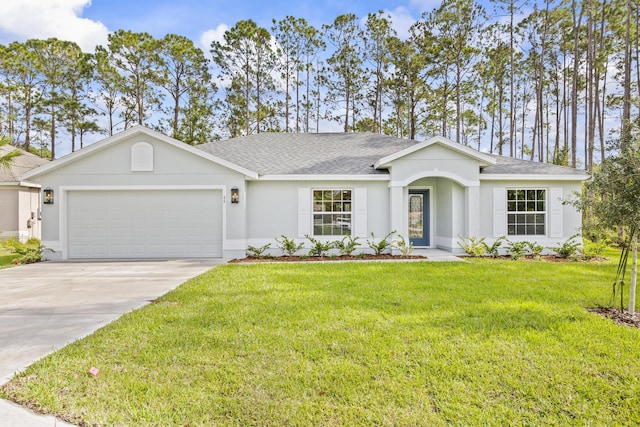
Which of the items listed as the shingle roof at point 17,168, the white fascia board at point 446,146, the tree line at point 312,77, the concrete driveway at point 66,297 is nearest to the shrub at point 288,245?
the concrete driveway at point 66,297

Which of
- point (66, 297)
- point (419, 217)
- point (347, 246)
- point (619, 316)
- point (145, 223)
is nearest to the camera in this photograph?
point (619, 316)

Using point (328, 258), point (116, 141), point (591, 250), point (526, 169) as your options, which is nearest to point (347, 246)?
point (328, 258)

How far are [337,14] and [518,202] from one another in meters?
18.2

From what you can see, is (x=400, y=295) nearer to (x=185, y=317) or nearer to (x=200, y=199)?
(x=185, y=317)

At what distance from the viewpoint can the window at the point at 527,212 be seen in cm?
1181

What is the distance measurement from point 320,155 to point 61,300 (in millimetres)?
9292

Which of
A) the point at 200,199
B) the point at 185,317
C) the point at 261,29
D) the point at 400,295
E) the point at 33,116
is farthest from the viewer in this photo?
the point at 33,116


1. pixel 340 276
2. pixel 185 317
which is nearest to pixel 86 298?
pixel 185 317

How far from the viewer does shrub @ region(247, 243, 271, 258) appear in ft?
36.4

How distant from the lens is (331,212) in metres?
11.7

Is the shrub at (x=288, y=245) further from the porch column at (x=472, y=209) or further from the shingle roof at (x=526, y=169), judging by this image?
the shingle roof at (x=526, y=169)

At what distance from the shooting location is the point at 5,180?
14859 millimetres

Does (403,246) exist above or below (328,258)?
above

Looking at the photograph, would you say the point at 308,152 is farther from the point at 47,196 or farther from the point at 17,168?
the point at 17,168
